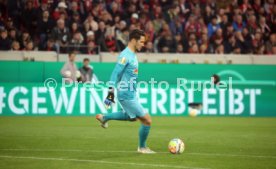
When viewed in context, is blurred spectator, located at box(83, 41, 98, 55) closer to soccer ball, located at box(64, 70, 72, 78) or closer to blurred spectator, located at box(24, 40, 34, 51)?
soccer ball, located at box(64, 70, 72, 78)

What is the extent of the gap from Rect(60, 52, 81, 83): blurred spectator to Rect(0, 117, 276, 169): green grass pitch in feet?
8.29

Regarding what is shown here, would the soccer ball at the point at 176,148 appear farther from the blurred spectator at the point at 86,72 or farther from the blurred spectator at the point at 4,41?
the blurred spectator at the point at 4,41

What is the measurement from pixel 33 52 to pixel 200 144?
1148cm

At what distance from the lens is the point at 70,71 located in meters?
23.9

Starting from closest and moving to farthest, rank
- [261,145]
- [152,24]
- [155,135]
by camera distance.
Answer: [261,145] → [155,135] → [152,24]

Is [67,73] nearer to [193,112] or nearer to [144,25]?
[144,25]

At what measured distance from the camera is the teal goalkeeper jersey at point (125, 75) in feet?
41.4

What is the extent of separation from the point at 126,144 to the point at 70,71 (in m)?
10.1

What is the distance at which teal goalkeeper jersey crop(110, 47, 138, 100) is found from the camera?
496 inches

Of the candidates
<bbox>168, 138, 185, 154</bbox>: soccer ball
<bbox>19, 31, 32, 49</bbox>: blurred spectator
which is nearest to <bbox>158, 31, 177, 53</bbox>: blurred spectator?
<bbox>19, 31, 32, 49</bbox>: blurred spectator

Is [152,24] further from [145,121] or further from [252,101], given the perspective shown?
[145,121]

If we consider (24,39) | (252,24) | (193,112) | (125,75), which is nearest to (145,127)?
(125,75)

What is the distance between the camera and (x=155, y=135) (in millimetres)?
16641

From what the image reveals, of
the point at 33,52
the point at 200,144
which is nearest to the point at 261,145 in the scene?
the point at 200,144
